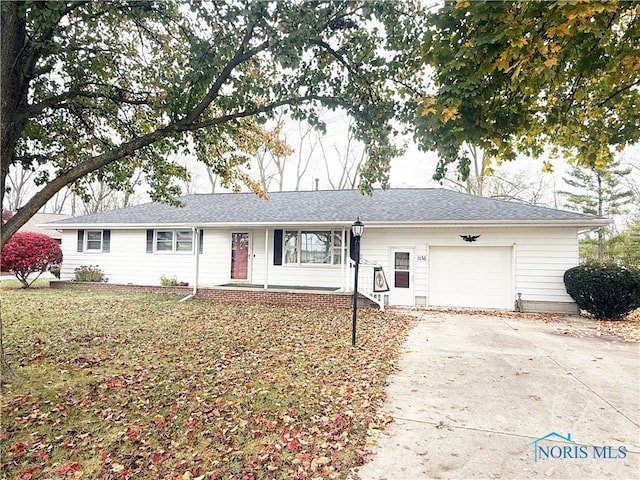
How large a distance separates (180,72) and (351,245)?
7107 millimetres

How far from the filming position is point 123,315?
8625 millimetres

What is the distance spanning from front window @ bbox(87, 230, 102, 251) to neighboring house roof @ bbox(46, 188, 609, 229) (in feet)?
1.33

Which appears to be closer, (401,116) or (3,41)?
(3,41)

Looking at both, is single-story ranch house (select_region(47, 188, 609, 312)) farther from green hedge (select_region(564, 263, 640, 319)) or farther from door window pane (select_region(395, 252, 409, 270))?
green hedge (select_region(564, 263, 640, 319))

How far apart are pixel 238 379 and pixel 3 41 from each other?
497 cm

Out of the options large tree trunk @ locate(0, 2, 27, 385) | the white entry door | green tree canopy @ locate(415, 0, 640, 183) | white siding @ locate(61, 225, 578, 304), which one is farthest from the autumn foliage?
green tree canopy @ locate(415, 0, 640, 183)

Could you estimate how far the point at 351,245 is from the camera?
1157 cm

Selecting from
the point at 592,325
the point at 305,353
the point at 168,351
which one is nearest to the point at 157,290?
the point at 168,351

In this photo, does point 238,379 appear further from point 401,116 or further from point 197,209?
point 197,209

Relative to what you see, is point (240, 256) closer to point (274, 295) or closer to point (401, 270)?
point (274, 295)

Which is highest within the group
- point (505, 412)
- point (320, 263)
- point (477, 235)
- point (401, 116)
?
point (401, 116)

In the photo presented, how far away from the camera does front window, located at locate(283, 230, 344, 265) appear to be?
1195 centimetres

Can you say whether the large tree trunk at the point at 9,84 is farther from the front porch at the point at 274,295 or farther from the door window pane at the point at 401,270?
the door window pane at the point at 401,270

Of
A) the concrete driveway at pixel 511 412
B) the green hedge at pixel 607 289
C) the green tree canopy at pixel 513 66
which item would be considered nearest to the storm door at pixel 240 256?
the concrete driveway at pixel 511 412
